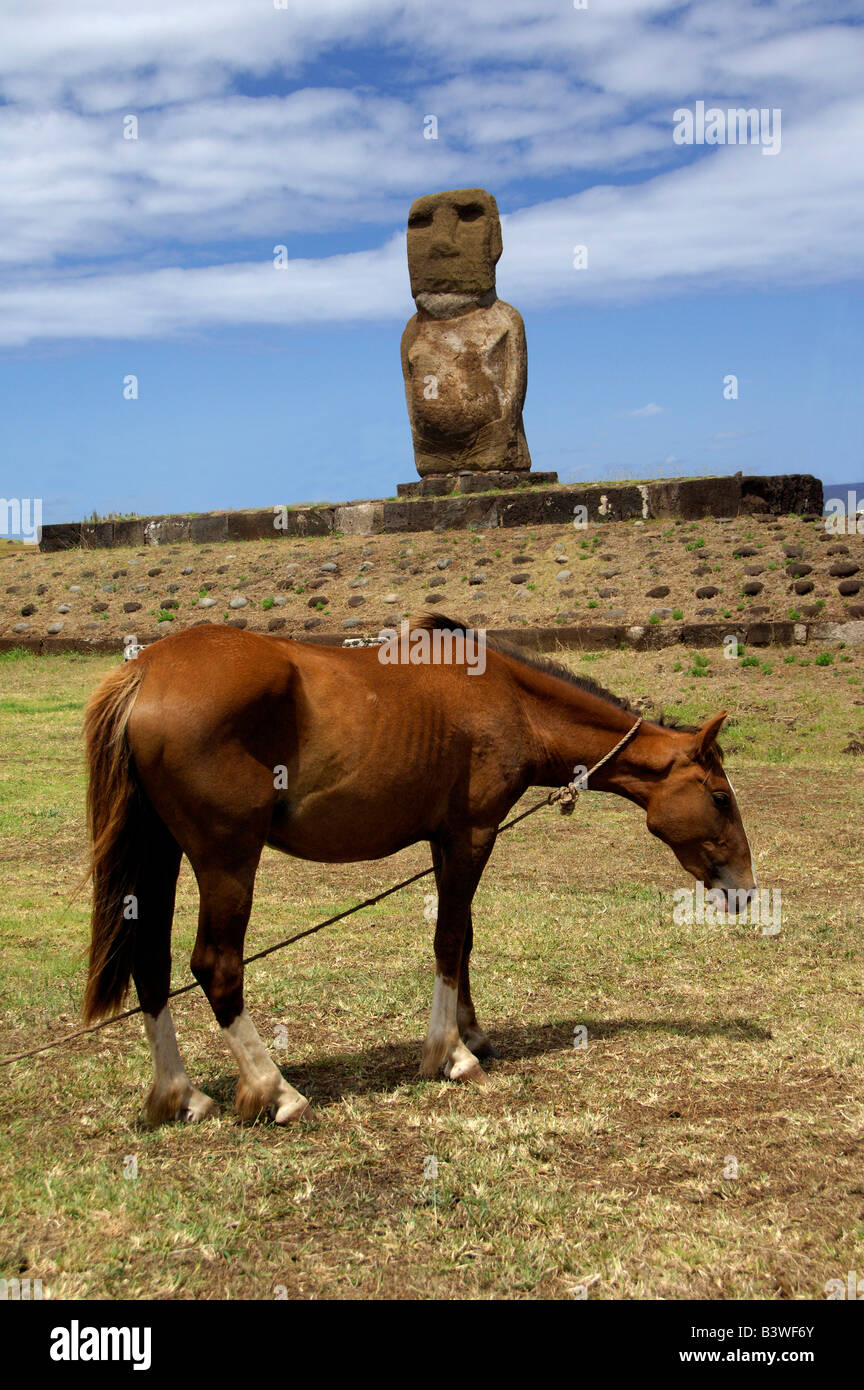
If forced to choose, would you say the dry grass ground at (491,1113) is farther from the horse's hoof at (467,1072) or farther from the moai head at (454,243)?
the moai head at (454,243)

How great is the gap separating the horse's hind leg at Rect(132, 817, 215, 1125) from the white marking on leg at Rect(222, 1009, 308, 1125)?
0.86ft

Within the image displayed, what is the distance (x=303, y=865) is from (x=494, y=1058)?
431cm

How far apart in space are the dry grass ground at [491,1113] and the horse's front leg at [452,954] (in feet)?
0.40

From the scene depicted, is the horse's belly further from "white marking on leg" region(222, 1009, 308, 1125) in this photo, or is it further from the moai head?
the moai head

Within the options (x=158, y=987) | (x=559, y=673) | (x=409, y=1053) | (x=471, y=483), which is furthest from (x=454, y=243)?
(x=158, y=987)

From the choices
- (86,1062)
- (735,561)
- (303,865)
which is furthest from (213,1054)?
(735,561)

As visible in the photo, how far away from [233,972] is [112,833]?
2.17 ft

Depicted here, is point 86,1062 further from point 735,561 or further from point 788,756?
point 735,561

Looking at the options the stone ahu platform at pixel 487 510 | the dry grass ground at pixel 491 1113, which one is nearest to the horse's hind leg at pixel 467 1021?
the dry grass ground at pixel 491 1113

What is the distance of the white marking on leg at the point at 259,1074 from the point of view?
178 inches

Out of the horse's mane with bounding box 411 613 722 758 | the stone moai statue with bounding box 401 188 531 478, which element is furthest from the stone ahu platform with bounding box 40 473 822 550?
the horse's mane with bounding box 411 613 722 758

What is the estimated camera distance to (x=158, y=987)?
4.70 meters

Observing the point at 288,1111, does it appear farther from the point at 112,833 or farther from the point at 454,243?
the point at 454,243

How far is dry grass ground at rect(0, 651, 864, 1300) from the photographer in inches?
142
